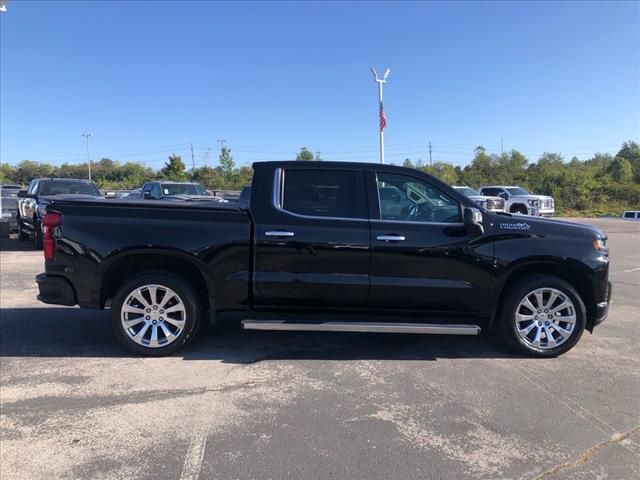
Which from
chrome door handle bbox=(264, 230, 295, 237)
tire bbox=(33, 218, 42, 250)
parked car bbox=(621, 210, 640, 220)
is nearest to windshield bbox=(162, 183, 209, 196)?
tire bbox=(33, 218, 42, 250)

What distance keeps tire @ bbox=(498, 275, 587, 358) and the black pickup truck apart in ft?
0.04

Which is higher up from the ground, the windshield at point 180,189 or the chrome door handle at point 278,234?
the windshield at point 180,189

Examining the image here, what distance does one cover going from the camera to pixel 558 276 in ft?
A: 16.6

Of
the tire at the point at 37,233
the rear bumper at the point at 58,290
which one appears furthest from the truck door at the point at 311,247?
the tire at the point at 37,233

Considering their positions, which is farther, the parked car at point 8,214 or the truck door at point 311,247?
the parked car at point 8,214

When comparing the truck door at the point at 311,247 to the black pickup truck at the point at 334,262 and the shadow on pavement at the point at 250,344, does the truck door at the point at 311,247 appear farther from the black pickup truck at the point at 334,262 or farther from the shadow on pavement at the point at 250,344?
the shadow on pavement at the point at 250,344

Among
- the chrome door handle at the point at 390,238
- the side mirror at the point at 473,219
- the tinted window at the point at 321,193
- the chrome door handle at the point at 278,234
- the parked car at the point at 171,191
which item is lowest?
the chrome door handle at the point at 390,238

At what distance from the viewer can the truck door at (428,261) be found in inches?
189

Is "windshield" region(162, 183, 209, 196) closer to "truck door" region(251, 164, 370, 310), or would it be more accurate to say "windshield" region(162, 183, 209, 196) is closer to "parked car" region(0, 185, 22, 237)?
"parked car" region(0, 185, 22, 237)

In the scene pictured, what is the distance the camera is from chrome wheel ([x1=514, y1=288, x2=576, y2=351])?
4887 mm

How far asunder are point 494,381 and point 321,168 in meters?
2.53

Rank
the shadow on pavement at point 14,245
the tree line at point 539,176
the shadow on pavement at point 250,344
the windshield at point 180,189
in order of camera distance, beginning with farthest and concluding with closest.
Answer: the tree line at point 539,176 → the windshield at point 180,189 → the shadow on pavement at point 14,245 → the shadow on pavement at point 250,344

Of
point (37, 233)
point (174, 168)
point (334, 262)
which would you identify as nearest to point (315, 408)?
point (334, 262)

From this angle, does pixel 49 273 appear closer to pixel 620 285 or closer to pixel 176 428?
pixel 176 428
